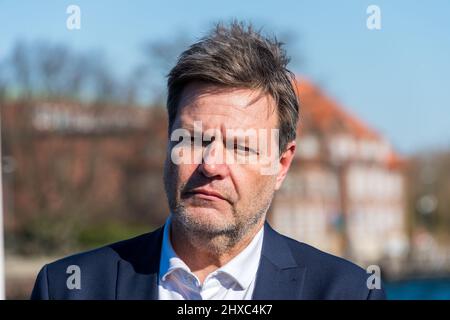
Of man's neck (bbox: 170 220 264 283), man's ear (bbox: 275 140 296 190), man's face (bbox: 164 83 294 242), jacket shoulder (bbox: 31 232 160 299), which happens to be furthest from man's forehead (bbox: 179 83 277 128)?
jacket shoulder (bbox: 31 232 160 299)

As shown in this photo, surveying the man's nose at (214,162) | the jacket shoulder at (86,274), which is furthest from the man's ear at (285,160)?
the jacket shoulder at (86,274)

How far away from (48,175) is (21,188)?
136 centimetres

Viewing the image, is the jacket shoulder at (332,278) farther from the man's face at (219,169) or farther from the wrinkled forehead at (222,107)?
the wrinkled forehead at (222,107)

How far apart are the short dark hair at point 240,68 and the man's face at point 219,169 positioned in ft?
0.10

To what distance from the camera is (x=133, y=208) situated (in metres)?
36.6

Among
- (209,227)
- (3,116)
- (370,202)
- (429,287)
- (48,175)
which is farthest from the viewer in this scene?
(370,202)

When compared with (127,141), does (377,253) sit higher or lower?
lower

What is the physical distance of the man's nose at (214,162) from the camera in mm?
1860

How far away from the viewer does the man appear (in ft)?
6.23

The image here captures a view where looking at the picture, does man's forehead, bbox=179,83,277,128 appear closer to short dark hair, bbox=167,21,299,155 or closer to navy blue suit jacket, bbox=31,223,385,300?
short dark hair, bbox=167,21,299,155

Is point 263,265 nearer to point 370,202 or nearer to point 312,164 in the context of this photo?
point 312,164

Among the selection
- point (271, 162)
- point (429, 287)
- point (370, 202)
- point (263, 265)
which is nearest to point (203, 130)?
point (271, 162)

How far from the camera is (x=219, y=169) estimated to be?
1.87 m

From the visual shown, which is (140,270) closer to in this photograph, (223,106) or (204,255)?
(204,255)
